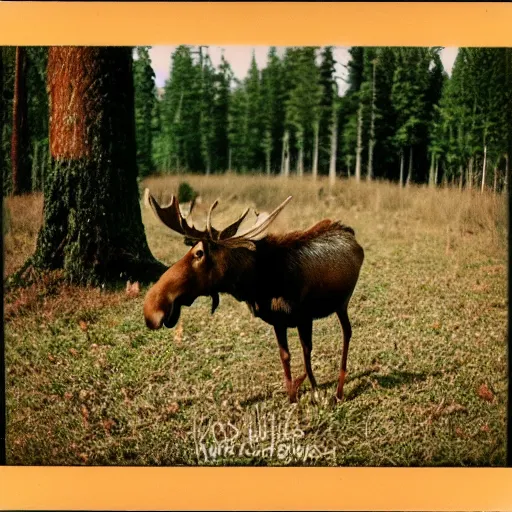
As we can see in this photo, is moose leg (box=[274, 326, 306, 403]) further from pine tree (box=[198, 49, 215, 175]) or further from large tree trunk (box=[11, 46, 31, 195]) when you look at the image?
large tree trunk (box=[11, 46, 31, 195])

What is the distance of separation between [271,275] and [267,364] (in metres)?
0.75

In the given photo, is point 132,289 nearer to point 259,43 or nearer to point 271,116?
point 271,116

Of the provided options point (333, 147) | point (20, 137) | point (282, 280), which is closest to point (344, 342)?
point (282, 280)

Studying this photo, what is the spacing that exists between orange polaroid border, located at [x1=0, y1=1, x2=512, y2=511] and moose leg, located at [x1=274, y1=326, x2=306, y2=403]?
2.01 ft

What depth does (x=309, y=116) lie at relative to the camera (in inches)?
173

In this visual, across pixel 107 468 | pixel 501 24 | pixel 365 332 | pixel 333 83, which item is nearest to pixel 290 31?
pixel 333 83

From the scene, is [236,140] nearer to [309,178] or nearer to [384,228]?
[309,178]

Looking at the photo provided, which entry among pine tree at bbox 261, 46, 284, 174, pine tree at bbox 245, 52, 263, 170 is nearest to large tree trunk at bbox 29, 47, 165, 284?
pine tree at bbox 245, 52, 263, 170

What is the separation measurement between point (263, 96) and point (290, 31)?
0.53m

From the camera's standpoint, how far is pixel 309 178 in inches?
173

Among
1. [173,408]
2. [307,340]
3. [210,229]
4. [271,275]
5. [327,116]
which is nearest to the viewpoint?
[210,229]

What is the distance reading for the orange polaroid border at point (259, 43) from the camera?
4.08 metres

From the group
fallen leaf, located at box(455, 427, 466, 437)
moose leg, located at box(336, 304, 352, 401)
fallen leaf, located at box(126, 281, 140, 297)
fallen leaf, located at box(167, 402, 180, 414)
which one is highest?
fallen leaf, located at box(126, 281, 140, 297)

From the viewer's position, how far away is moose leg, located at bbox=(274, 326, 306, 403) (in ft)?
13.2
